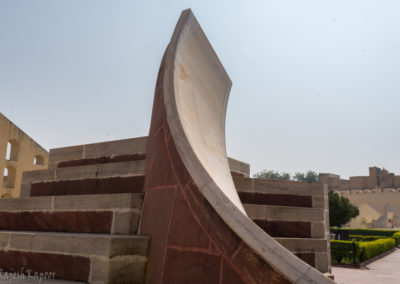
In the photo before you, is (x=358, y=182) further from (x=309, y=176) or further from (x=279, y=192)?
(x=279, y=192)

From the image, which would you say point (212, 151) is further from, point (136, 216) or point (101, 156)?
point (101, 156)

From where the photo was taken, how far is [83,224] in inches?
128

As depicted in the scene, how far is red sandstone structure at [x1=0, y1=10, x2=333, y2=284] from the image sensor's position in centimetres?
213

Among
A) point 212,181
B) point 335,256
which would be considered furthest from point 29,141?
point 212,181

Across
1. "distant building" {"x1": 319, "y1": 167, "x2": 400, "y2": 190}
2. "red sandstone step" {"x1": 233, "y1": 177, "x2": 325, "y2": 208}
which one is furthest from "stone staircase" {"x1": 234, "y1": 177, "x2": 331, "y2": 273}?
"distant building" {"x1": 319, "y1": 167, "x2": 400, "y2": 190}

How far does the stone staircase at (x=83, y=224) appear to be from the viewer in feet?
8.50

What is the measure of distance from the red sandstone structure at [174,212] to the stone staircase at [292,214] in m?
0.01

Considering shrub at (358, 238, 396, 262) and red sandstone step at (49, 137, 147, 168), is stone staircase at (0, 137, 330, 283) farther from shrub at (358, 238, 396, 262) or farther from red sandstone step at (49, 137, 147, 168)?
shrub at (358, 238, 396, 262)

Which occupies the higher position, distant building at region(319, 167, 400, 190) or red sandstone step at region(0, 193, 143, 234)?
distant building at region(319, 167, 400, 190)

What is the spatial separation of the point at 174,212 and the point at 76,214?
1.29 m

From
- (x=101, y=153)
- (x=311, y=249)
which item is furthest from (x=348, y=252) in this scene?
(x=101, y=153)

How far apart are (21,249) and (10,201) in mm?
1108

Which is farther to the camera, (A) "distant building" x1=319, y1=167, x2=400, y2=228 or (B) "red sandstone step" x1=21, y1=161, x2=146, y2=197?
(A) "distant building" x1=319, y1=167, x2=400, y2=228

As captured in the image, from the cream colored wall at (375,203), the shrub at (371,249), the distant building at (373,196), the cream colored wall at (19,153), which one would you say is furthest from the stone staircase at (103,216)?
the cream colored wall at (375,203)
